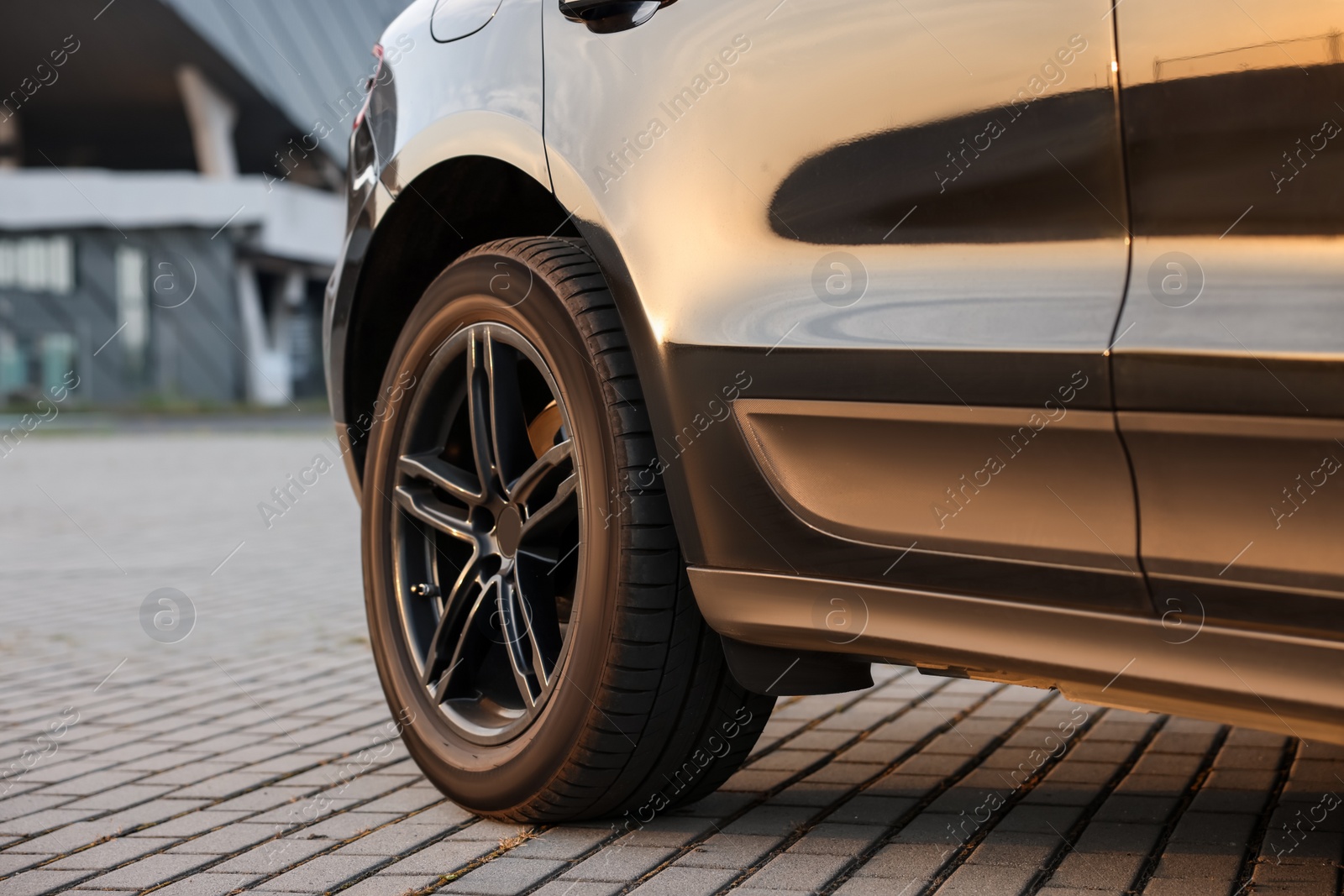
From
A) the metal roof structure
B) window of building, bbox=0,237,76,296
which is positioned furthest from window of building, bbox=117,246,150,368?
the metal roof structure

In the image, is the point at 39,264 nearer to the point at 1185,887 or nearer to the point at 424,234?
the point at 424,234

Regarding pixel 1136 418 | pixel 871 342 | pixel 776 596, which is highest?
pixel 871 342

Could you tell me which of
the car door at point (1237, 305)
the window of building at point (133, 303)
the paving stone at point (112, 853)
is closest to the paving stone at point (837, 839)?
the car door at point (1237, 305)

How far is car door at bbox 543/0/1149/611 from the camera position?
6.15 feet

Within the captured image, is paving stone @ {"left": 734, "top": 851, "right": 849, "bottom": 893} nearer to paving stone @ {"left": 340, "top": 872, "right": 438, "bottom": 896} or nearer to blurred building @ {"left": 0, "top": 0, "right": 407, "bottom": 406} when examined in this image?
paving stone @ {"left": 340, "top": 872, "right": 438, "bottom": 896}

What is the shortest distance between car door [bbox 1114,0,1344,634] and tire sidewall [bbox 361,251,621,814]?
1.00 metres

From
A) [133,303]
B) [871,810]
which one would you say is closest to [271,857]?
[871,810]

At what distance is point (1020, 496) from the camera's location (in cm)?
195

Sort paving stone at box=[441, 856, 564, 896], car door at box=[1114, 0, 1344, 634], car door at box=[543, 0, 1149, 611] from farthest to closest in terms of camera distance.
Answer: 1. paving stone at box=[441, 856, 564, 896]
2. car door at box=[543, 0, 1149, 611]
3. car door at box=[1114, 0, 1344, 634]

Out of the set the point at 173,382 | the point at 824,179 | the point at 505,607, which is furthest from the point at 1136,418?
the point at 173,382

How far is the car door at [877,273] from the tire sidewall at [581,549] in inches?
6.7

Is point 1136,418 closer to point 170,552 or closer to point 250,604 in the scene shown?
point 250,604

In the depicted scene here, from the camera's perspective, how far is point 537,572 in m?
2.75

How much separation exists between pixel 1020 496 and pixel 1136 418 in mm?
217
